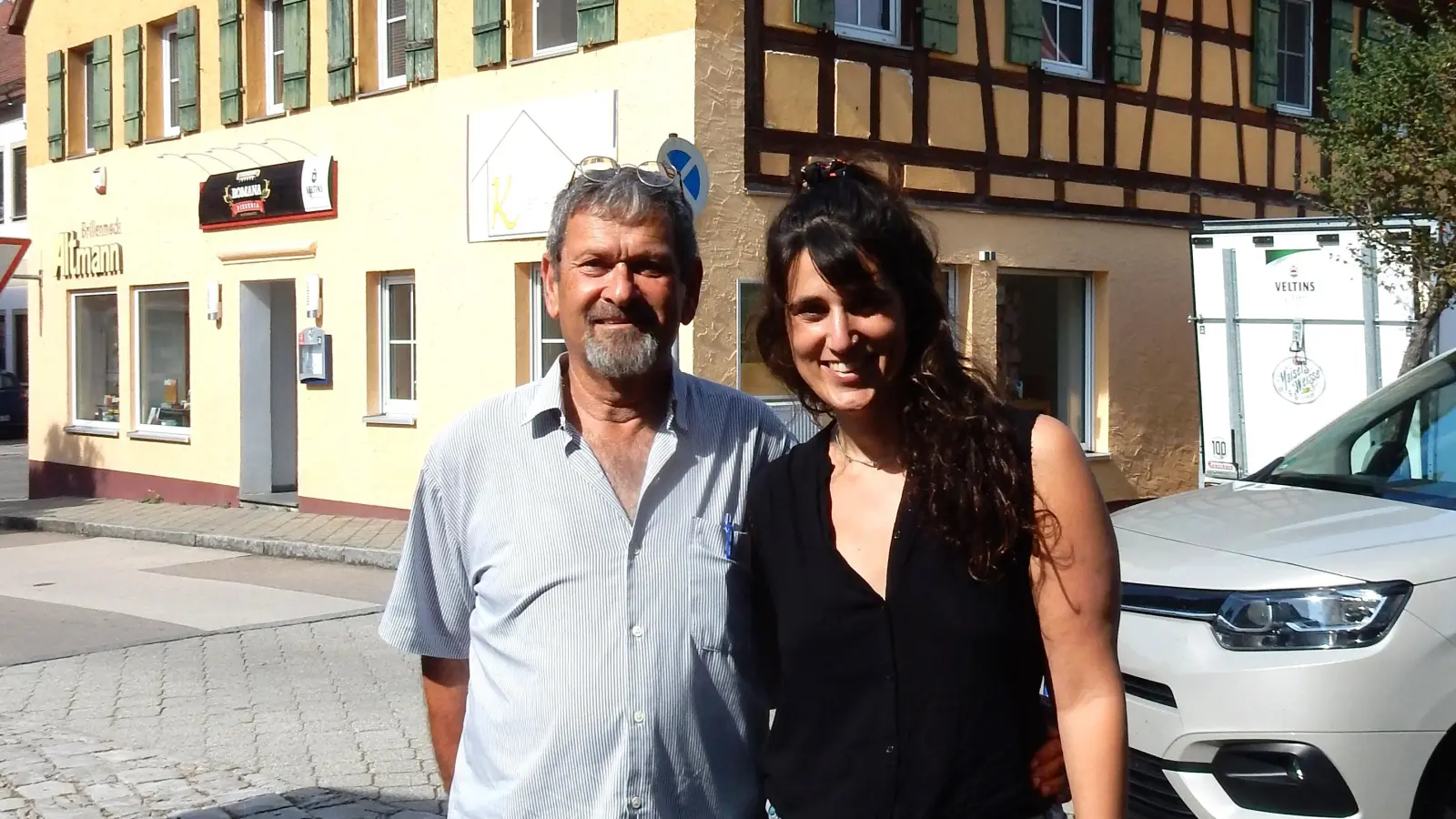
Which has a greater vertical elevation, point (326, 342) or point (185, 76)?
point (185, 76)

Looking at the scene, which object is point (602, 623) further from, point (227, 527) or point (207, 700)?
point (227, 527)

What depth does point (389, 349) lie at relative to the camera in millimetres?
15352

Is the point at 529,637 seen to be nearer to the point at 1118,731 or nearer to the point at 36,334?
the point at 1118,731

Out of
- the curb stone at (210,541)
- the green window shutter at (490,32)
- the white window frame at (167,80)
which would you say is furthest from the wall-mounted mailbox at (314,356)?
the white window frame at (167,80)

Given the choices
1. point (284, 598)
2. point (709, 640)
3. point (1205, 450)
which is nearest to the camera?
point (709, 640)

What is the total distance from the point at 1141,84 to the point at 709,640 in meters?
13.9

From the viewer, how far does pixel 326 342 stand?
15.6 meters

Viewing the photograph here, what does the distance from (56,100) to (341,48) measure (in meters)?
6.58

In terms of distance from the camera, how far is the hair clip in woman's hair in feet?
7.83

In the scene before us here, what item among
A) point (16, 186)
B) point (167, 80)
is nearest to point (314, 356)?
point (167, 80)

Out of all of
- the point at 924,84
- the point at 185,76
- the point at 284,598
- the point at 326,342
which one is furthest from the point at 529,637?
the point at 185,76

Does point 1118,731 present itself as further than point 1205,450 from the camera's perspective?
No

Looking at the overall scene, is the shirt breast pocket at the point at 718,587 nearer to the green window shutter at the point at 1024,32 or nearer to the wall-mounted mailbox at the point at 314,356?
the green window shutter at the point at 1024,32

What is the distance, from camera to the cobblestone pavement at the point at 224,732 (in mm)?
5730
